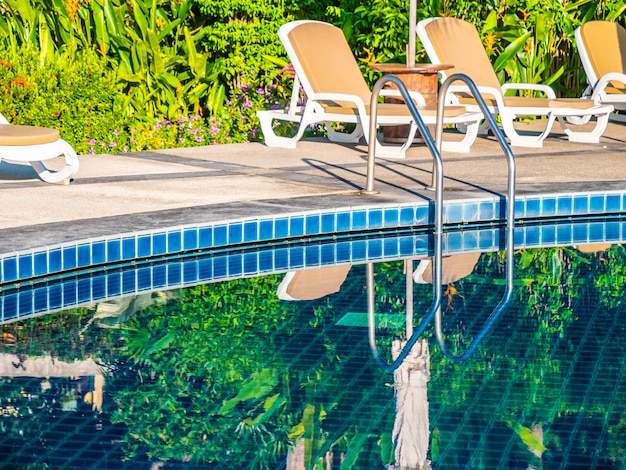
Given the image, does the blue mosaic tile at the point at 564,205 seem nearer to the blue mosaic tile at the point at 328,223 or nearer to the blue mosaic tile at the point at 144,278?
the blue mosaic tile at the point at 328,223

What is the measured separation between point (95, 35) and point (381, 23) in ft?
8.90

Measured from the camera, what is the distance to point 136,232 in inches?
234

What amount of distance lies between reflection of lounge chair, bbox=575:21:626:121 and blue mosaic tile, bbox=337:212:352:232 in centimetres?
483

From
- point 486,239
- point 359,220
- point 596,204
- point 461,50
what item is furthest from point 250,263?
point 461,50

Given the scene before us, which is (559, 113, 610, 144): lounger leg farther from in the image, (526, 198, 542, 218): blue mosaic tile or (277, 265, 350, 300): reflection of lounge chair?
(277, 265, 350, 300): reflection of lounge chair

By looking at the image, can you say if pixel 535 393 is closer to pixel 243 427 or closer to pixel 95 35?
pixel 243 427

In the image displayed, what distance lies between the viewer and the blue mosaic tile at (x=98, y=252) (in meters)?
5.77

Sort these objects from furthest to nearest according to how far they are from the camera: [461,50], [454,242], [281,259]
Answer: [461,50], [454,242], [281,259]

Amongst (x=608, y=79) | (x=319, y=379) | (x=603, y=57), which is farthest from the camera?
(x=603, y=57)

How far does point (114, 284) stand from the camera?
18.7 ft

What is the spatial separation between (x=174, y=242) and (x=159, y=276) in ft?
0.95

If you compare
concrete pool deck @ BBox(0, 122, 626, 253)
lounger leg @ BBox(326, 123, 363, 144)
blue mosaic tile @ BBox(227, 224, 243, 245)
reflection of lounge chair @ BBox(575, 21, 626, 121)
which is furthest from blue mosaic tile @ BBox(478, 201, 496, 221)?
reflection of lounge chair @ BBox(575, 21, 626, 121)

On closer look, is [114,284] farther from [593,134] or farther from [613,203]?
[593,134]

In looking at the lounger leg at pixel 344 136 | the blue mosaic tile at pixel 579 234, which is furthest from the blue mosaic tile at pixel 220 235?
the lounger leg at pixel 344 136
